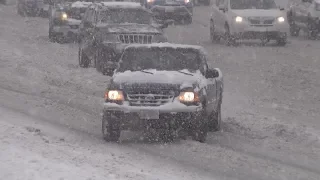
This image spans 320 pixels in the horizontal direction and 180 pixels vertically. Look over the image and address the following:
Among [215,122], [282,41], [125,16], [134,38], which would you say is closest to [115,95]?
[215,122]

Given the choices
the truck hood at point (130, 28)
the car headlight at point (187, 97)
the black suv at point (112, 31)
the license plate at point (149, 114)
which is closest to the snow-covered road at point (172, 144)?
the license plate at point (149, 114)

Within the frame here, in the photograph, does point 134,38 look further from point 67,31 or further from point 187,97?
point 67,31

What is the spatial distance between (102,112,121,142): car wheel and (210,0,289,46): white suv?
52.0 feet

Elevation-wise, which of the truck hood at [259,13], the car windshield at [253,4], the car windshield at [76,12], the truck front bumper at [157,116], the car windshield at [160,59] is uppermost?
the car windshield at [160,59]

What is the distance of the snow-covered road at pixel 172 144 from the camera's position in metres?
9.86

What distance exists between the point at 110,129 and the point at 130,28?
8.29 metres

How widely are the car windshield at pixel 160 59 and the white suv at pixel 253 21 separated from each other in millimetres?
14518

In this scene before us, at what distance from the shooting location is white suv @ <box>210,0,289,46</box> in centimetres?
2706

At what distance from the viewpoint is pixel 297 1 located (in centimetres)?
3312

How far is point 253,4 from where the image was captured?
92.7 feet

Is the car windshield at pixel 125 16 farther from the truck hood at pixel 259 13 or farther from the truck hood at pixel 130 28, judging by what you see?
the truck hood at pixel 259 13

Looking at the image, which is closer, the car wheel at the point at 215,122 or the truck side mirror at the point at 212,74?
the truck side mirror at the point at 212,74

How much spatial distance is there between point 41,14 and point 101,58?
23.1m

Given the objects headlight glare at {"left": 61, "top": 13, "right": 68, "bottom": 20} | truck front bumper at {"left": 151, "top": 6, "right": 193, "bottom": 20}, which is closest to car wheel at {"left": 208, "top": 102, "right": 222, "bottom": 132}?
headlight glare at {"left": 61, "top": 13, "right": 68, "bottom": 20}
